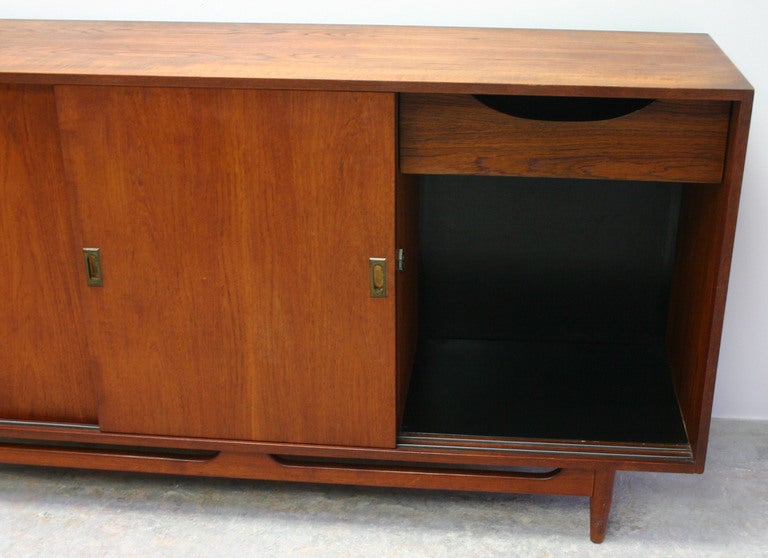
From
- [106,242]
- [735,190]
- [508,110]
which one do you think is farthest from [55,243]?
[735,190]

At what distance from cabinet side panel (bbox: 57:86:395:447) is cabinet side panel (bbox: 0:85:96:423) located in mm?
56

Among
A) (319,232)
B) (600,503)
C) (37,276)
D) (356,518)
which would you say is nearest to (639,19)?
(319,232)

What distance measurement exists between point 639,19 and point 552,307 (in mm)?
544

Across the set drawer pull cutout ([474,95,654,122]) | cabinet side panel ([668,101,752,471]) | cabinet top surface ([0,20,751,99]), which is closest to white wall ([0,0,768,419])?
cabinet top surface ([0,20,751,99])

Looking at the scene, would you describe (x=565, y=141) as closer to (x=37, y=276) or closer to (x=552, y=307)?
(x=552, y=307)

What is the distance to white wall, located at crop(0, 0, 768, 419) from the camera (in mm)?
1570

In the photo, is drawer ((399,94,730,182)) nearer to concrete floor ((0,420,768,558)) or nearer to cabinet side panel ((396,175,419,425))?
cabinet side panel ((396,175,419,425))

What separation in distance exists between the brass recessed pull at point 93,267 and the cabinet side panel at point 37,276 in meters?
0.03

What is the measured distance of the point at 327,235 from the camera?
1.30 m

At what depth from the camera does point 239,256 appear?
1.32 meters

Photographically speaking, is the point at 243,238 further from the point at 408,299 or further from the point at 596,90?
the point at 596,90

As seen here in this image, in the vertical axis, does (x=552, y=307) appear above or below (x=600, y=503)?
above

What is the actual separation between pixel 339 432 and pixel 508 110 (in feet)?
1.78

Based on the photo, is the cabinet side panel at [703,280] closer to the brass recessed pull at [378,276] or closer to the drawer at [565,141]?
the drawer at [565,141]
